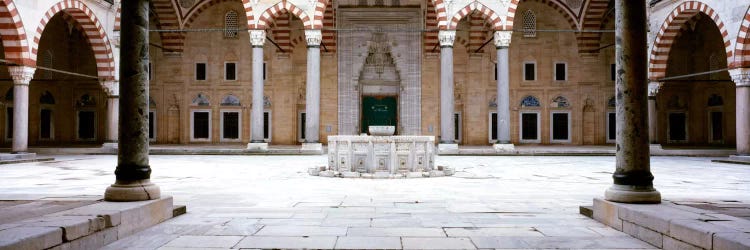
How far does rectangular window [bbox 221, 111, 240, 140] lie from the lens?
62.3ft

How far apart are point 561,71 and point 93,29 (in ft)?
49.6

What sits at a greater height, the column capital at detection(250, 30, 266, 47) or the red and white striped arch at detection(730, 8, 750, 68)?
the column capital at detection(250, 30, 266, 47)

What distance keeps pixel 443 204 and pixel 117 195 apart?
287cm

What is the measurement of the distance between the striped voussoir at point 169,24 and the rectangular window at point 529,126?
40.8 feet

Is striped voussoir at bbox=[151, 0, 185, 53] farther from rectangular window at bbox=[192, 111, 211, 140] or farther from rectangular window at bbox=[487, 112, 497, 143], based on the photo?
rectangular window at bbox=[487, 112, 497, 143]

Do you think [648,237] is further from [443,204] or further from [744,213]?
[443,204]

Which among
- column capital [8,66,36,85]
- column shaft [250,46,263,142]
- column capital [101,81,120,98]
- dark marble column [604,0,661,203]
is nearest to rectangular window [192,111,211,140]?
column capital [101,81,120,98]

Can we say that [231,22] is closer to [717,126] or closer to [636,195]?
[636,195]

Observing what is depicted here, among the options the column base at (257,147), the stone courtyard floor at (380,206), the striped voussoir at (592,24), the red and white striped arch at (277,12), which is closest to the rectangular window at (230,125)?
the column base at (257,147)

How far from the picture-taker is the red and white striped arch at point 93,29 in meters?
13.3

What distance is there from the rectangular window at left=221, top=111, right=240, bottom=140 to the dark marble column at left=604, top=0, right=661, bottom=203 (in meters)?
16.3

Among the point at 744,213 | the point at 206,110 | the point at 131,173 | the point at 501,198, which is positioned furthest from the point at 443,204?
the point at 206,110

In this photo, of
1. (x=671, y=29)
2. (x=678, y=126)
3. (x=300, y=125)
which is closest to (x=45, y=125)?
(x=300, y=125)

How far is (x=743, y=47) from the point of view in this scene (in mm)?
12094
